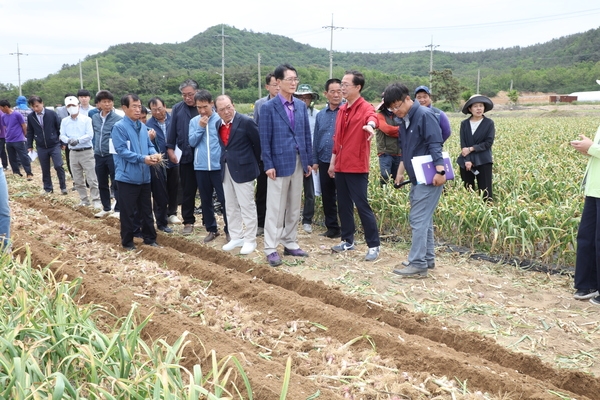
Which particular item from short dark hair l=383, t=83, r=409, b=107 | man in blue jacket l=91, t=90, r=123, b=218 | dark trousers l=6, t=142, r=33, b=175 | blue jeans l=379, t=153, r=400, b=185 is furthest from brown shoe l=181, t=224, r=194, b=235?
dark trousers l=6, t=142, r=33, b=175

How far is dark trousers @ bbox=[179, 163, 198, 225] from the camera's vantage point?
6.80 m

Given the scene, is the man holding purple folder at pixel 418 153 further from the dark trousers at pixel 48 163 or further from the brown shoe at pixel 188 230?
the dark trousers at pixel 48 163

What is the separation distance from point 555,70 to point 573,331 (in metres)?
80.6

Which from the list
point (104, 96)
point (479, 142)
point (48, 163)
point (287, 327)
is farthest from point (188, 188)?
point (48, 163)

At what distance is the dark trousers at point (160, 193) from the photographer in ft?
21.8

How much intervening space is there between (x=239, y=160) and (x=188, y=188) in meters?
1.36

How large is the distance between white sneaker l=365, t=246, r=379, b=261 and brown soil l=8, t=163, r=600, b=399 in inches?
6.0

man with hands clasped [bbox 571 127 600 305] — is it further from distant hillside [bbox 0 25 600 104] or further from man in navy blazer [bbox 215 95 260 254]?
distant hillside [bbox 0 25 600 104]

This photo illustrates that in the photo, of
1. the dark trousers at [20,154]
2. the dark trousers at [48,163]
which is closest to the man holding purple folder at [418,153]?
the dark trousers at [48,163]

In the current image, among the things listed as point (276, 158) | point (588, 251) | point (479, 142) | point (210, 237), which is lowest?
point (210, 237)

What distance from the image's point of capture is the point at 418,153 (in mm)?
5043

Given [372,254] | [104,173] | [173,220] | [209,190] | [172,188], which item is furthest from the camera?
[104,173]

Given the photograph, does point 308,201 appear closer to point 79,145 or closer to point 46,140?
point 79,145

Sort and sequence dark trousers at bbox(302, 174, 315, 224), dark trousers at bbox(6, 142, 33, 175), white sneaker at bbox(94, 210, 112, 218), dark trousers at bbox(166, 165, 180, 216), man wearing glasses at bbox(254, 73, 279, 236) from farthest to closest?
dark trousers at bbox(6, 142, 33, 175) < white sneaker at bbox(94, 210, 112, 218) < dark trousers at bbox(166, 165, 180, 216) < dark trousers at bbox(302, 174, 315, 224) < man wearing glasses at bbox(254, 73, 279, 236)
